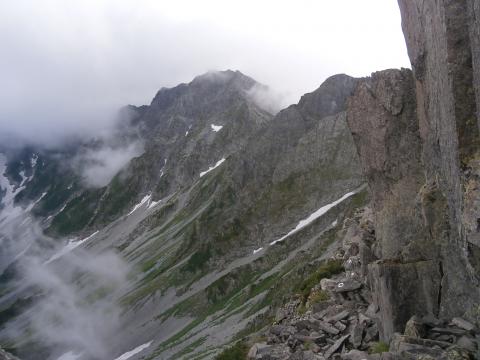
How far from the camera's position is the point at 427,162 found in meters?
20.2

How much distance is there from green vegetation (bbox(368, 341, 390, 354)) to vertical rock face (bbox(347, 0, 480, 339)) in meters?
0.60

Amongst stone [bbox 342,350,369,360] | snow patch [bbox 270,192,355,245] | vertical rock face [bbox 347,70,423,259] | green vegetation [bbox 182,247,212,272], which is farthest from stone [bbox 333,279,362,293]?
green vegetation [bbox 182,247,212,272]

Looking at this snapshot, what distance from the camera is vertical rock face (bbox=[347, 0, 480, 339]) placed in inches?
600

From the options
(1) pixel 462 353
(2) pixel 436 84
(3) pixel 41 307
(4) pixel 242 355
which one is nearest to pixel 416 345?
(1) pixel 462 353

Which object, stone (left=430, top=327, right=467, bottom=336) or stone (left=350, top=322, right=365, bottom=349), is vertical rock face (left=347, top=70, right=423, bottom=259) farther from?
stone (left=430, top=327, right=467, bottom=336)

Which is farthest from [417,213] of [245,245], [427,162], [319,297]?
[245,245]

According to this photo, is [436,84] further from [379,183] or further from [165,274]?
[165,274]

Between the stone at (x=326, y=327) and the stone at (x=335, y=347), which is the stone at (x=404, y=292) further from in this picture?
the stone at (x=326, y=327)

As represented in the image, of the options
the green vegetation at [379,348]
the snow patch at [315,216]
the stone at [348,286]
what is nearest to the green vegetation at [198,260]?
the snow patch at [315,216]

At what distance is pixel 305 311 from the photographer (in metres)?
26.4

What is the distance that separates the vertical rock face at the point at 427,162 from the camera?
15234mm

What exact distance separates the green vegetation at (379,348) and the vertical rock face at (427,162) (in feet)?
1.97

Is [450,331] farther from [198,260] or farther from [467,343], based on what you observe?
[198,260]

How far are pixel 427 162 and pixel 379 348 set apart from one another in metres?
8.13
